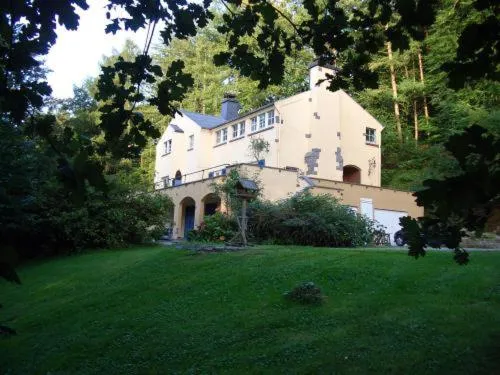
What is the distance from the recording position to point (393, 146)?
35812 millimetres

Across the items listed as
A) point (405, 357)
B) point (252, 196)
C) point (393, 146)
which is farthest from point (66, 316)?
point (393, 146)

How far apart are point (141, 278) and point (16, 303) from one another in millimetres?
3139

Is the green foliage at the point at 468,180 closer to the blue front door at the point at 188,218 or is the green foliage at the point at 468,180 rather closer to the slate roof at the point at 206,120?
the blue front door at the point at 188,218

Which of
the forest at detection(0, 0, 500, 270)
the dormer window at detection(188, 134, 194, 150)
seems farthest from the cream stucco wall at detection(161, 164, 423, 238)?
the forest at detection(0, 0, 500, 270)

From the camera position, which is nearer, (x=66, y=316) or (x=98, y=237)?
(x=66, y=316)

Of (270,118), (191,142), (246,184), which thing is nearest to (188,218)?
(191,142)

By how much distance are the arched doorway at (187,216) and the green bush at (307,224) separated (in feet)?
34.5

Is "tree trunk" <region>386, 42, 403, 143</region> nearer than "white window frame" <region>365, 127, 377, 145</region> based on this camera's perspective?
No

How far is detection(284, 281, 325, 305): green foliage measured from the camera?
8.75m

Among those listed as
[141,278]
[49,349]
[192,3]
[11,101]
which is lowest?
[49,349]

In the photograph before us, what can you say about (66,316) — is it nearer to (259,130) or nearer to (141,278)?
(141,278)

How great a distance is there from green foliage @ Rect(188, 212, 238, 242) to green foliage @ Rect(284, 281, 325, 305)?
10.2 m

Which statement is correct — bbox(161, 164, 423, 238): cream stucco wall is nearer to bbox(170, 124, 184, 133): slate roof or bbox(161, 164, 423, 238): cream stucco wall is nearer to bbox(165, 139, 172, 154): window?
bbox(170, 124, 184, 133): slate roof

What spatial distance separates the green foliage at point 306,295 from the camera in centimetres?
875
